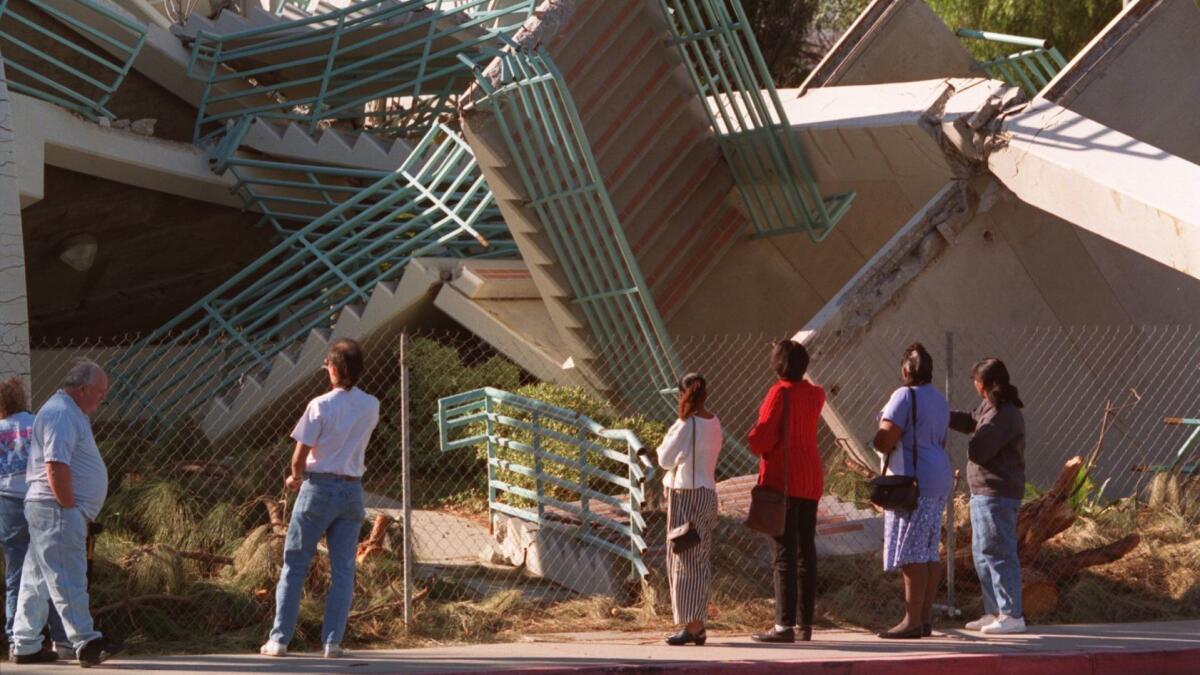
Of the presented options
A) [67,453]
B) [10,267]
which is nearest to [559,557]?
[67,453]

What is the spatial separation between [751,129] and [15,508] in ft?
31.1

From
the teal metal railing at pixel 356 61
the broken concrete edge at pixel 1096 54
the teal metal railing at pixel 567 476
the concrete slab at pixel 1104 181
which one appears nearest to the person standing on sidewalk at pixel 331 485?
the teal metal railing at pixel 567 476

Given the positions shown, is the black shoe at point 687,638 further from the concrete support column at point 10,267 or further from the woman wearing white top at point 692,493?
the concrete support column at point 10,267

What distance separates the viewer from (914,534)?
9570mm

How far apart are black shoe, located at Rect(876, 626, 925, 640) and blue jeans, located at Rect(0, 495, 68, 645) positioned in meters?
4.51

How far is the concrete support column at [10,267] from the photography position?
40.8 feet

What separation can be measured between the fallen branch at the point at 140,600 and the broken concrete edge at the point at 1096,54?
8565 millimetres

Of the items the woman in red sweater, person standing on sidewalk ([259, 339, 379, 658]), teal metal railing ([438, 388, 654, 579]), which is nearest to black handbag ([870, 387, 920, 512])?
the woman in red sweater

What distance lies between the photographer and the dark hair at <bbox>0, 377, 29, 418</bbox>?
8867 mm

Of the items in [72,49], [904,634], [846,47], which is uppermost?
[72,49]

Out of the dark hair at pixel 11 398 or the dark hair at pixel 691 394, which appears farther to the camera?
the dark hair at pixel 691 394

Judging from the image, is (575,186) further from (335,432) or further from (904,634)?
(335,432)

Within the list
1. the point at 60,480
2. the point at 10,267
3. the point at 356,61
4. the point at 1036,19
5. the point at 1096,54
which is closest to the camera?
the point at 60,480

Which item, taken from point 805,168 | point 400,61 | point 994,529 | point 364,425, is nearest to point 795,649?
point 994,529
